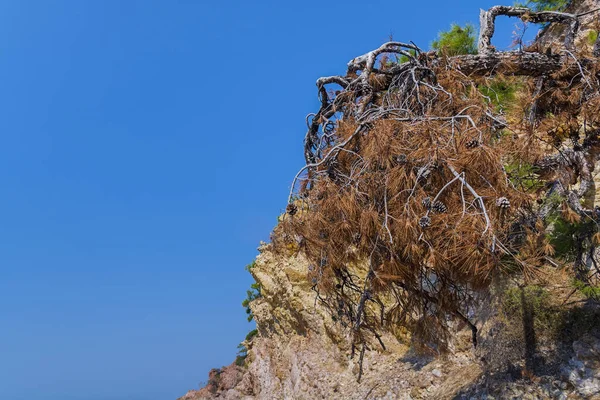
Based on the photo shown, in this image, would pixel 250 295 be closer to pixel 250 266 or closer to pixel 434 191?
pixel 250 266

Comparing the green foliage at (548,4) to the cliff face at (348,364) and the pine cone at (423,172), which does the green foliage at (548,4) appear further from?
the pine cone at (423,172)

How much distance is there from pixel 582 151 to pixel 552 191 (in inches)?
21.8

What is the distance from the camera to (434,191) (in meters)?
4.44

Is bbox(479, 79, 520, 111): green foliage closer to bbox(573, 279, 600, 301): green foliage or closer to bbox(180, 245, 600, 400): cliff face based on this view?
bbox(573, 279, 600, 301): green foliage

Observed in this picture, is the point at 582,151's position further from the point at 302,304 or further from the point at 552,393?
the point at 302,304

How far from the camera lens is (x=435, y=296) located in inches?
207

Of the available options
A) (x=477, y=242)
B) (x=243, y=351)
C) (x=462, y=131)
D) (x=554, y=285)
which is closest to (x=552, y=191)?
(x=462, y=131)

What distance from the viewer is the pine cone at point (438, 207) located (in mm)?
4160

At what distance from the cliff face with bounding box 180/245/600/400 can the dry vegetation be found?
4.84 feet

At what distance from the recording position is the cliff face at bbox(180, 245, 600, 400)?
629cm

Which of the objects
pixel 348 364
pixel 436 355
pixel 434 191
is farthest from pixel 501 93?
pixel 348 364

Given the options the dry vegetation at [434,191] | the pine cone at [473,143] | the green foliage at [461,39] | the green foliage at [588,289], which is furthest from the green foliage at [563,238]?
the green foliage at [461,39]

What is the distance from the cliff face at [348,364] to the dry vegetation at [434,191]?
1.48 meters

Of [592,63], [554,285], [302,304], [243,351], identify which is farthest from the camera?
[243,351]
